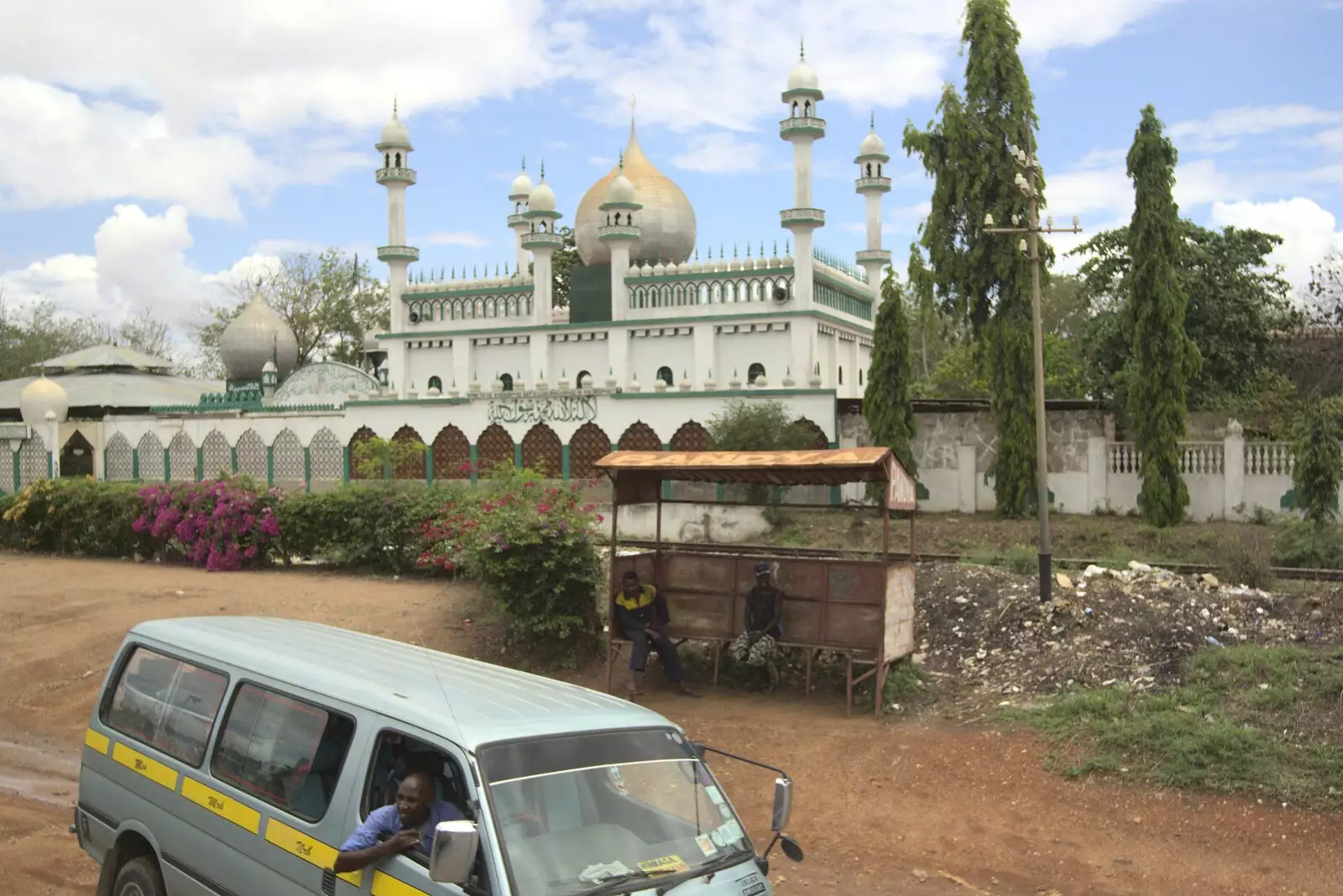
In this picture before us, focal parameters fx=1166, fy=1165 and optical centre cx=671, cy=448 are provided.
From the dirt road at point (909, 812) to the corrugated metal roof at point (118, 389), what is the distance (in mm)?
25369

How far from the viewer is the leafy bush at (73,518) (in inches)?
790

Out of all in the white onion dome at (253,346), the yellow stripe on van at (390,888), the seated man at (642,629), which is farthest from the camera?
the white onion dome at (253,346)

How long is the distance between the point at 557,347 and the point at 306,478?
789cm

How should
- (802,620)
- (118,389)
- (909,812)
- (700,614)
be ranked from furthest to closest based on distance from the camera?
(118,389) < (700,614) < (802,620) < (909,812)

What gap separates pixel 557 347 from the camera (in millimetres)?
31656

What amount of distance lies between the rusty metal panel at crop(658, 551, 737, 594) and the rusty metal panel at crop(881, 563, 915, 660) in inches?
69.6

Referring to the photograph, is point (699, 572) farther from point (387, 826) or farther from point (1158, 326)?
point (1158, 326)

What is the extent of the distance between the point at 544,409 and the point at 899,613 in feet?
61.5

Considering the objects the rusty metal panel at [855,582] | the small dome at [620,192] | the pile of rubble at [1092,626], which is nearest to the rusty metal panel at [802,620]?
the rusty metal panel at [855,582]

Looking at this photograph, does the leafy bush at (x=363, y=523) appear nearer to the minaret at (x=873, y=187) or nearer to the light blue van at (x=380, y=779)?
the light blue van at (x=380, y=779)

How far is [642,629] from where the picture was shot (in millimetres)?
11836

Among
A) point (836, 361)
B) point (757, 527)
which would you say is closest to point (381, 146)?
point (836, 361)

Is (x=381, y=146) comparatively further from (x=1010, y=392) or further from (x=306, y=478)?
(x=1010, y=392)

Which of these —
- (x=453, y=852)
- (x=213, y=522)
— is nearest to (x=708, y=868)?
(x=453, y=852)
